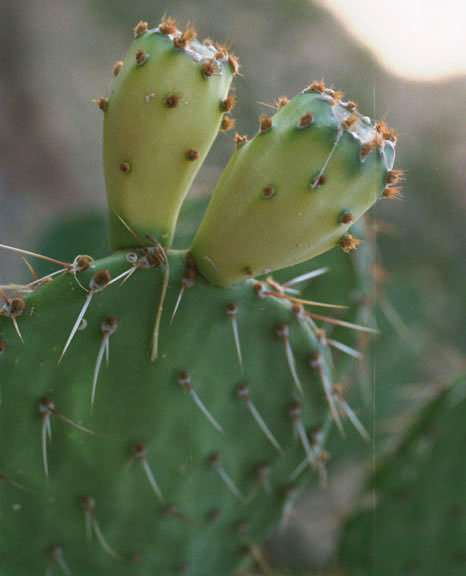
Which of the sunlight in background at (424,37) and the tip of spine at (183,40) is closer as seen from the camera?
the tip of spine at (183,40)

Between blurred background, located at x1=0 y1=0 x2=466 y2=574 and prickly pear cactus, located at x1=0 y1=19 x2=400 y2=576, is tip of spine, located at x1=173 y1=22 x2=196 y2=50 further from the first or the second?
blurred background, located at x1=0 y1=0 x2=466 y2=574

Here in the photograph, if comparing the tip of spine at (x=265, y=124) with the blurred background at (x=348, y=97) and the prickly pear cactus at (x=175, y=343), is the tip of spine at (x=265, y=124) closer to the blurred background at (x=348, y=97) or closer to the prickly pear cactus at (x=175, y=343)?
the prickly pear cactus at (x=175, y=343)

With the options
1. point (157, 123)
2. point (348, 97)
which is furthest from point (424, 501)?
point (157, 123)

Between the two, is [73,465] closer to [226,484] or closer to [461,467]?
[226,484]


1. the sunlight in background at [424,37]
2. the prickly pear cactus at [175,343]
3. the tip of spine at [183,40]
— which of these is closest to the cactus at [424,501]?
the prickly pear cactus at [175,343]

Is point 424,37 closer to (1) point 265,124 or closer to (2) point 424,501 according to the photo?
(1) point 265,124

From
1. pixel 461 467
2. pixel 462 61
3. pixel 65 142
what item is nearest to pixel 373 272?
pixel 461 467
